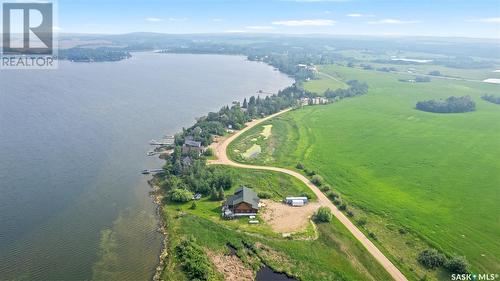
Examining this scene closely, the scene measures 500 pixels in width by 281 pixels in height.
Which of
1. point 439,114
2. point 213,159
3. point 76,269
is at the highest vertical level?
point 439,114

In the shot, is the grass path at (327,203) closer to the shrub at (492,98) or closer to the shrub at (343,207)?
the shrub at (343,207)

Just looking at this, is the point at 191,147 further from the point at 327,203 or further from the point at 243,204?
the point at 327,203

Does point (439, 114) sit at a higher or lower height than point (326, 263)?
higher

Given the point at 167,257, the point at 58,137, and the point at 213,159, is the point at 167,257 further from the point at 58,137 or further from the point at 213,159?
the point at 58,137

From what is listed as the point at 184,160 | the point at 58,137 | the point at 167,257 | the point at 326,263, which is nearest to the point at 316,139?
the point at 184,160

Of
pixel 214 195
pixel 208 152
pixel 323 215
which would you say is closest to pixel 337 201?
pixel 323 215

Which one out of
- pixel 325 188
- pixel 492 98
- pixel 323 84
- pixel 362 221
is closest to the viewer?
pixel 362 221

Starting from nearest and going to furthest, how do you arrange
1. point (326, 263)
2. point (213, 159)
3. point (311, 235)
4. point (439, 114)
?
point (326, 263) < point (311, 235) < point (213, 159) < point (439, 114)
